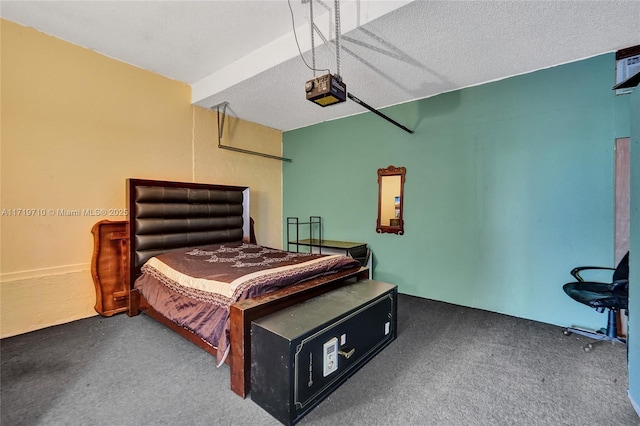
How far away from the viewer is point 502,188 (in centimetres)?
307

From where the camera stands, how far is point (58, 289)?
2725 mm

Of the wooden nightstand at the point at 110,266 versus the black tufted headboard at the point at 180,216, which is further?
the black tufted headboard at the point at 180,216

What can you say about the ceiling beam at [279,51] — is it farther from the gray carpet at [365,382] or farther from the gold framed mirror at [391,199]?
the gray carpet at [365,382]

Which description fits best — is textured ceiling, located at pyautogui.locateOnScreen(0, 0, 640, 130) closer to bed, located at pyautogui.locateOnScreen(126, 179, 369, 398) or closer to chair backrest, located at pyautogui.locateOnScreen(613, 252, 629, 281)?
bed, located at pyautogui.locateOnScreen(126, 179, 369, 398)

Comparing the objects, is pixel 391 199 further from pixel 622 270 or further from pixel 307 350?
pixel 307 350

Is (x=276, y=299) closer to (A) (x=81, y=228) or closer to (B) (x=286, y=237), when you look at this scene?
(A) (x=81, y=228)

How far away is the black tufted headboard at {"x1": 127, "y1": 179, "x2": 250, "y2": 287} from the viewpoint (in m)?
3.04

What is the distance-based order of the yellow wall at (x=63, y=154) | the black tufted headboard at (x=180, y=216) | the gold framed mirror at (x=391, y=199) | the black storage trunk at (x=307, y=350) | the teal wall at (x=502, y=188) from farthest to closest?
the gold framed mirror at (x=391, y=199) → the black tufted headboard at (x=180, y=216) → the teal wall at (x=502, y=188) → the yellow wall at (x=63, y=154) → the black storage trunk at (x=307, y=350)

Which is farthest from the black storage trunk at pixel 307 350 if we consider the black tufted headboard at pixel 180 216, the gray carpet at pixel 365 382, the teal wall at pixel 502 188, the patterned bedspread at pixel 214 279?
the black tufted headboard at pixel 180 216

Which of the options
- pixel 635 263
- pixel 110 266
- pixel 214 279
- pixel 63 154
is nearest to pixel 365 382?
pixel 214 279

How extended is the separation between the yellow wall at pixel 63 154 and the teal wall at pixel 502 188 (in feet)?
9.33

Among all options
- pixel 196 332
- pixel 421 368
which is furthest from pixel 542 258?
pixel 196 332

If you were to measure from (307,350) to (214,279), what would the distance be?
98cm

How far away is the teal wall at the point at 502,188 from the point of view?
261cm
